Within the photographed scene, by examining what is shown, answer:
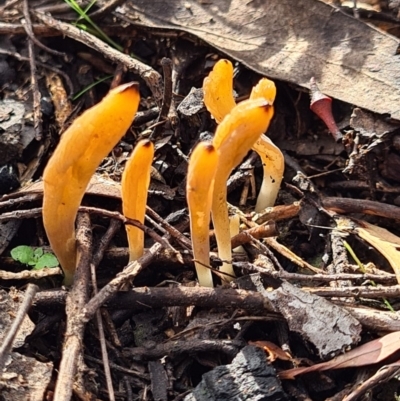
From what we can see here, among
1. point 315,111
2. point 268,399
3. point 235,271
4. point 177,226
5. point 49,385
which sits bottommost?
point 268,399

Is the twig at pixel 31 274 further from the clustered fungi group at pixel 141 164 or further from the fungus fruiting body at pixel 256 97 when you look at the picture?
the fungus fruiting body at pixel 256 97

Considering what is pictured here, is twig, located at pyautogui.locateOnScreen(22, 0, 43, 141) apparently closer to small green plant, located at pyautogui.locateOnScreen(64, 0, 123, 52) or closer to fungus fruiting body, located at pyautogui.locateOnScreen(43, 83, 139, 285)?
small green plant, located at pyautogui.locateOnScreen(64, 0, 123, 52)

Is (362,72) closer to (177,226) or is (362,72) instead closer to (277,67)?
(277,67)

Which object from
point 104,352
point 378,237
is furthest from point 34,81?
point 378,237

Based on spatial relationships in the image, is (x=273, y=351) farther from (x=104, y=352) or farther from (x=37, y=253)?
(x=37, y=253)

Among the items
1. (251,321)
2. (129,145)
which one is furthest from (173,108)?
(251,321)

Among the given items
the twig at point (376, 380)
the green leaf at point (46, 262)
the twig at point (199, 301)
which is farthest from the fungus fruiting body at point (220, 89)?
the twig at point (376, 380)

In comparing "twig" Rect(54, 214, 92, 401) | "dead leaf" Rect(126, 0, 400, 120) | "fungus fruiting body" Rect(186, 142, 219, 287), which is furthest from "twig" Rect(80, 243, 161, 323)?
"dead leaf" Rect(126, 0, 400, 120)
